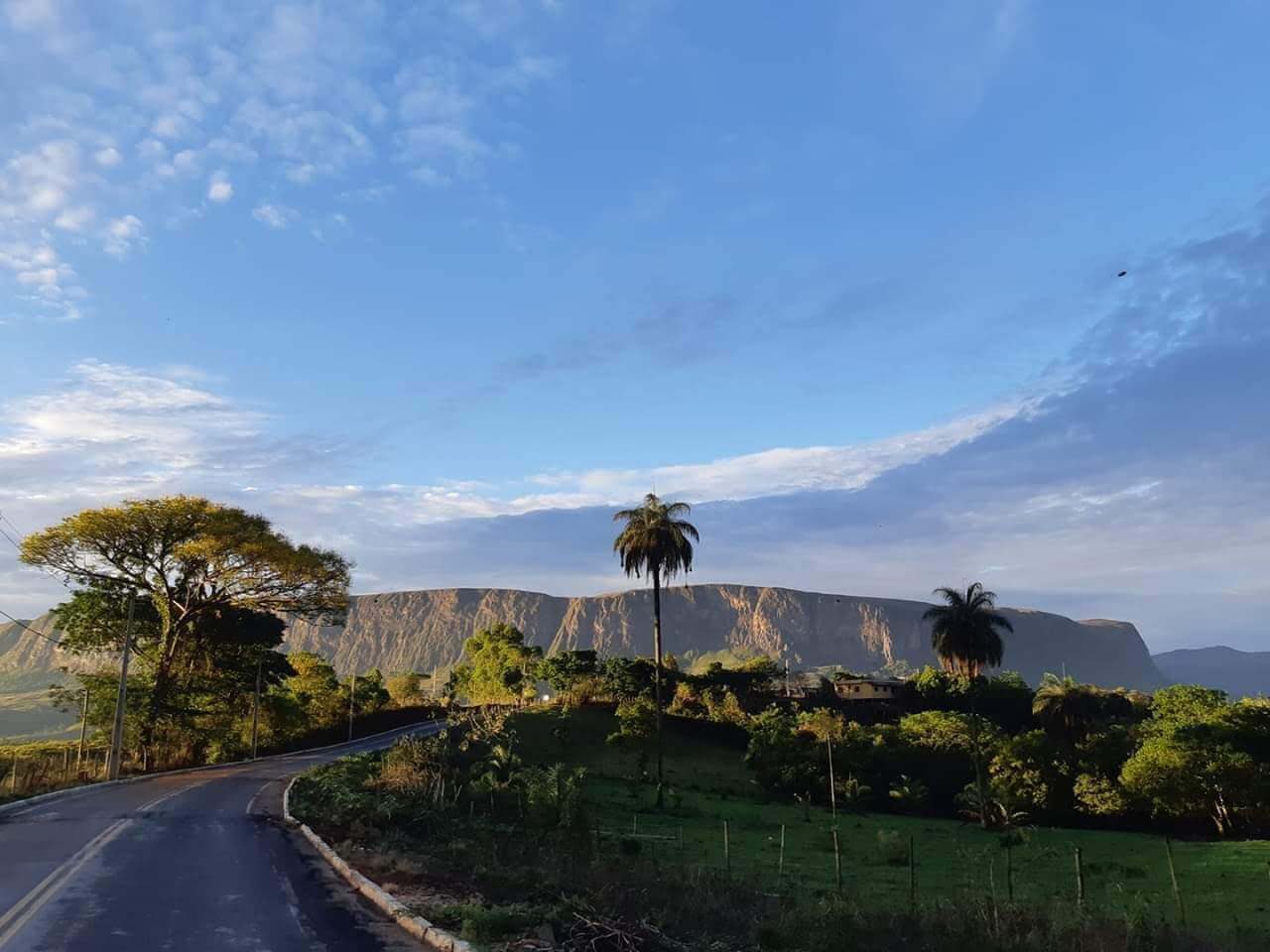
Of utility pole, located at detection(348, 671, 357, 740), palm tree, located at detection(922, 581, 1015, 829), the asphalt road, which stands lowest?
utility pole, located at detection(348, 671, 357, 740)

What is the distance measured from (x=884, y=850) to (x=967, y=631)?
22.9 m

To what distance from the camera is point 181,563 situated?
49875 millimetres

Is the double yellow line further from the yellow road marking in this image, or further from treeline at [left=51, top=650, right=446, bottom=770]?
treeline at [left=51, top=650, right=446, bottom=770]

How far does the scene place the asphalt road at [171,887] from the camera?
441 inches

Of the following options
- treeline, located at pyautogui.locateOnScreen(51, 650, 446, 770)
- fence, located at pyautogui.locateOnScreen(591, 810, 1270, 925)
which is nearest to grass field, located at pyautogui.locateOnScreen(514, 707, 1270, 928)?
fence, located at pyautogui.locateOnScreen(591, 810, 1270, 925)

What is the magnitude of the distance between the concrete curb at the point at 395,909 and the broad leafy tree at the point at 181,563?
116 ft

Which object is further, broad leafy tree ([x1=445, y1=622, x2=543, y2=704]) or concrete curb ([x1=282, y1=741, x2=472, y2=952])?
broad leafy tree ([x1=445, y1=622, x2=543, y2=704])

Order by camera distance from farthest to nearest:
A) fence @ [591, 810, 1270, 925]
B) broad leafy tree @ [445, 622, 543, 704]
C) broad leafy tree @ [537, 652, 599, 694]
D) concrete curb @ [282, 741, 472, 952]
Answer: broad leafy tree @ [445, 622, 543, 704]
broad leafy tree @ [537, 652, 599, 694]
fence @ [591, 810, 1270, 925]
concrete curb @ [282, 741, 472, 952]

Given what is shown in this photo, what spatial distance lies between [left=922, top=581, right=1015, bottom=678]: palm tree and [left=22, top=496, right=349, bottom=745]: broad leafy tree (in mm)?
41842

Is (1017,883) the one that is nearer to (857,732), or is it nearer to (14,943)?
(14,943)

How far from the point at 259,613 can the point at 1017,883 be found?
170 feet

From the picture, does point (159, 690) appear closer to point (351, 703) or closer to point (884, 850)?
point (351, 703)

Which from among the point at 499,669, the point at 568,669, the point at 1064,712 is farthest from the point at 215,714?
the point at 1064,712

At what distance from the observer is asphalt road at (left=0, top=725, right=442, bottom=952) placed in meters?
11.2
